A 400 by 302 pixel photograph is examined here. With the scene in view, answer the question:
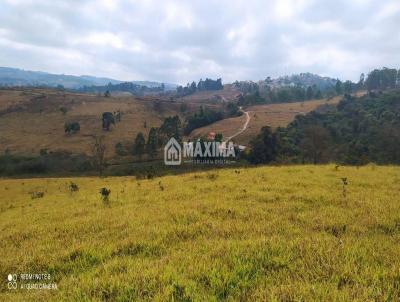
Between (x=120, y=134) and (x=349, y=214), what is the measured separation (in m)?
144

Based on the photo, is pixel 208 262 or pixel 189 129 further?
pixel 189 129

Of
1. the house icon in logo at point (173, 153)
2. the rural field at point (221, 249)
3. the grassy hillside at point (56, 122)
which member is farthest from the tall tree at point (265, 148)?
the rural field at point (221, 249)

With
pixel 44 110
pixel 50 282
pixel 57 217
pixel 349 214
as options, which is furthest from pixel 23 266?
pixel 44 110

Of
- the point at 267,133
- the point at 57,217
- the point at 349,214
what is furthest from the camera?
the point at 267,133

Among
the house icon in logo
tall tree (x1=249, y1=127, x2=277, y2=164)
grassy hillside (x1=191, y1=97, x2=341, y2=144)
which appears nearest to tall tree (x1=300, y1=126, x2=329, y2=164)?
tall tree (x1=249, y1=127, x2=277, y2=164)

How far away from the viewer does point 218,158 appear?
307ft

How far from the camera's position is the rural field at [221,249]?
19.6 feet

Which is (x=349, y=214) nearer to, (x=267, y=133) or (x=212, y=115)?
(x=267, y=133)

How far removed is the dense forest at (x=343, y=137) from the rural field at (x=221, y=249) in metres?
34.7

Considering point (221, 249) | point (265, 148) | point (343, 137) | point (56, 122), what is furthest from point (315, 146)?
point (56, 122)

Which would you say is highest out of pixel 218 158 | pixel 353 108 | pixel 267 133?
pixel 353 108

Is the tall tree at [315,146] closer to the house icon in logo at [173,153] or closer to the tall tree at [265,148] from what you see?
the tall tree at [265,148]

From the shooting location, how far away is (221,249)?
305 inches

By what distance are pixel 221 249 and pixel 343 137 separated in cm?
11138
